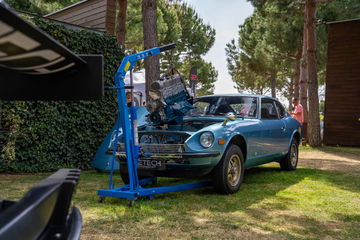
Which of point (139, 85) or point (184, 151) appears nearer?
point (184, 151)

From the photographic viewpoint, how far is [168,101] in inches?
243

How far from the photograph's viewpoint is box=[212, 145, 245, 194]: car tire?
578 cm

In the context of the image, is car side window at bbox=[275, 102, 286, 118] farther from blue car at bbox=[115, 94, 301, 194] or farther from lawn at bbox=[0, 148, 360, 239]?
lawn at bbox=[0, 148, 360, 239]

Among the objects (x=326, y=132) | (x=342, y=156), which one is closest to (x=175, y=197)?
(x=342, y=156)

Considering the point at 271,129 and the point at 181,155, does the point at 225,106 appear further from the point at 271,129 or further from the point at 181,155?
the point at 181,155

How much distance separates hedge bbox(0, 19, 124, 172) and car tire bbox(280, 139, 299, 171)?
386 centimetres

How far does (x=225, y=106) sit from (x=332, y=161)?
4887mm

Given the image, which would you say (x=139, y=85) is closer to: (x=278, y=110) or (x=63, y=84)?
(x=278, y=110)

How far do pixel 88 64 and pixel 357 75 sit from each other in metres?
15.4

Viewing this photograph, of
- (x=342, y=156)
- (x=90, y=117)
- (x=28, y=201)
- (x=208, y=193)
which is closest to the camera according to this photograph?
(x=28, y=201)

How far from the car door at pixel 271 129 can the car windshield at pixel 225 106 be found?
0.82 ft

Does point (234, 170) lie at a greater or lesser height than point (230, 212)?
greater

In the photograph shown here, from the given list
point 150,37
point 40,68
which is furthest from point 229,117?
point 40,68

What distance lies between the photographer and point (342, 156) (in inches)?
472
